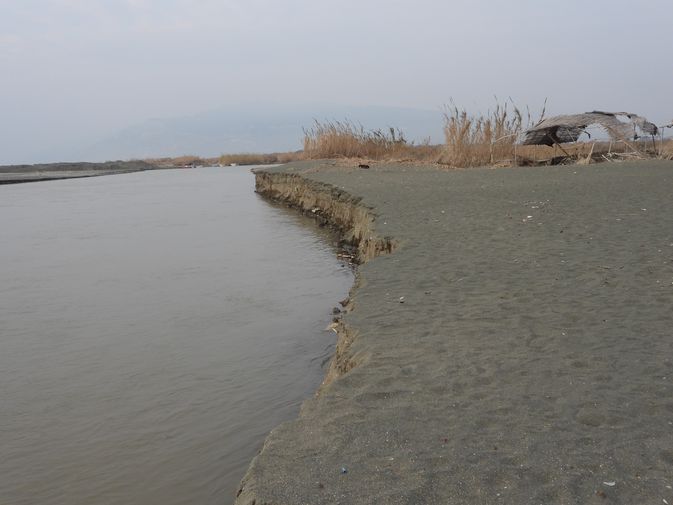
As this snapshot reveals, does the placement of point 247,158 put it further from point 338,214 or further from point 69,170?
point 338,214

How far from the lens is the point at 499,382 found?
3826mm

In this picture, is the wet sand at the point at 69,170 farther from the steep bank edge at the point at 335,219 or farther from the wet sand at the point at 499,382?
the wet sand at the point at 499,382

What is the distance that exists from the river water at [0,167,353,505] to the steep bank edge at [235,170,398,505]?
0.48 m

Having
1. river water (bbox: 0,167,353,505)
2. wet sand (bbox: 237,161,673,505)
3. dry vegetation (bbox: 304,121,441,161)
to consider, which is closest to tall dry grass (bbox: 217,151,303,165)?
dry vegetation (bbox: 304,121,441,161)

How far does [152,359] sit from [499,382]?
11.3 ft

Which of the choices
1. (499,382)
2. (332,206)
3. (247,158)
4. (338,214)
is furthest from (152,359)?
(247,158)

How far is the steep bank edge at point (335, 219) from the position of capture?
14.9 feet

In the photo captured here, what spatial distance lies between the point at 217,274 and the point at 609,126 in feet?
48.2

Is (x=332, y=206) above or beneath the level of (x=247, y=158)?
beneath

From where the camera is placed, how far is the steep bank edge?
4.55 metres

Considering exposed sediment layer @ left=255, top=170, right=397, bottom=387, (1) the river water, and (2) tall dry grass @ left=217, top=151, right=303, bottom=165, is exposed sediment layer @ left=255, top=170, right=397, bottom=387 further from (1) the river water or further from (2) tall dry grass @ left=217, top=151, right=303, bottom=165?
(2) tall dry grass @ left=217, top=151, right=303, bottom=165

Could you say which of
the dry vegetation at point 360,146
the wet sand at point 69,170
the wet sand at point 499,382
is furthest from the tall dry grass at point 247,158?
the wet sand at point 499,382

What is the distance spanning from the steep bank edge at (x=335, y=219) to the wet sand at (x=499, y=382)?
86 millimetres

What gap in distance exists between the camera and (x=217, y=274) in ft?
32.1
